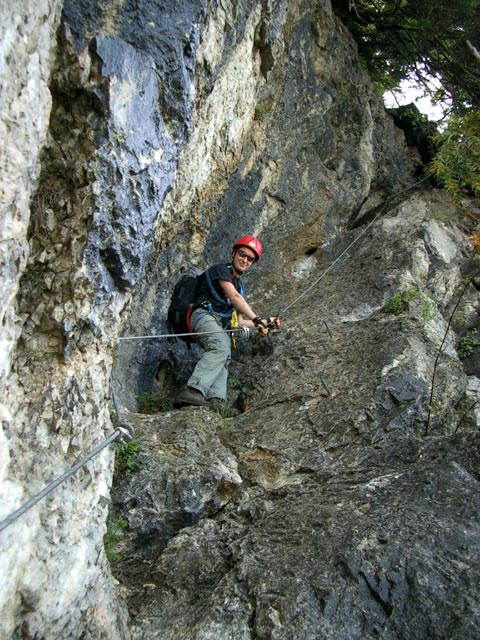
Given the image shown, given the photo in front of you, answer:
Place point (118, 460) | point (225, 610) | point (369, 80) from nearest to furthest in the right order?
point (225, 610) < point (118, 460) < point (369, 80)

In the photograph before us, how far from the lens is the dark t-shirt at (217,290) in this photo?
23.9 ft

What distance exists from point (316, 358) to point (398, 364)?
3.68 ft

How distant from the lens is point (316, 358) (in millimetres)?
7344

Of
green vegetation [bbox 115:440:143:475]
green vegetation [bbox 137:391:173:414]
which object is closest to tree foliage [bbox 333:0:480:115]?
green vegetation [bbox 137:391:173:414]

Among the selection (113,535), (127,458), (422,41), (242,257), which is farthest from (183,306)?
(422,41)

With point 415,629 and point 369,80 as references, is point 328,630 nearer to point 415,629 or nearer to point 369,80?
point 415,629

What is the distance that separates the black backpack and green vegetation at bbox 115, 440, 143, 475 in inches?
82.8

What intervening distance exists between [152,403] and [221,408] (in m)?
0.90

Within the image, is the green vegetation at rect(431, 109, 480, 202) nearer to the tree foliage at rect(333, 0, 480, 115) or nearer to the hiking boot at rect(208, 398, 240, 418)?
the hiking boot at rect(208, 398, 240, 418)

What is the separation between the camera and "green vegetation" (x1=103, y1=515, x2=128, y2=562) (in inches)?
184

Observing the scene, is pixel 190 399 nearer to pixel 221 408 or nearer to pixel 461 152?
pixel 221 408

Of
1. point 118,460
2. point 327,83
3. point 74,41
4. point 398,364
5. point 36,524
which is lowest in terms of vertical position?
point 118,460

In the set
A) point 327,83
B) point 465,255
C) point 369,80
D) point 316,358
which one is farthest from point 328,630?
point 369,80

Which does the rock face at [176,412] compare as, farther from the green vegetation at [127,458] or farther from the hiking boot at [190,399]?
the hiking boot at [190,399]
